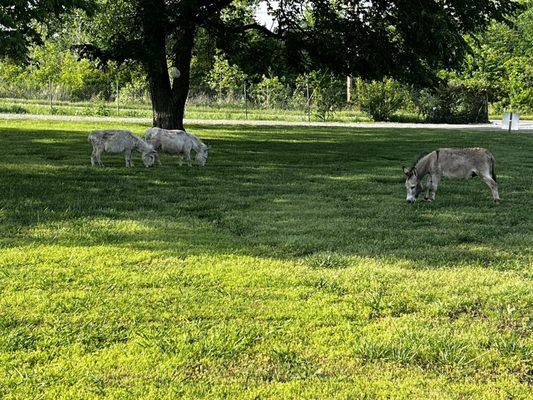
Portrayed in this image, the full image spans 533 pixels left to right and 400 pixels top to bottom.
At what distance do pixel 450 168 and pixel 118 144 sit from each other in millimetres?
7443

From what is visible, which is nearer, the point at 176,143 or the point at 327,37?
the point at 176,143

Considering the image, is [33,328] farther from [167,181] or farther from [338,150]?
[338,150]

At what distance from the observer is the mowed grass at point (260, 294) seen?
3705mm

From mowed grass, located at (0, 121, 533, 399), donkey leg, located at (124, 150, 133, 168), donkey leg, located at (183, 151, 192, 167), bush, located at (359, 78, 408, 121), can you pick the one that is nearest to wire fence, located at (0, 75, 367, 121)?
bush, located at (359, 78, 408, 121)

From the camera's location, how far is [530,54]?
39250 mm

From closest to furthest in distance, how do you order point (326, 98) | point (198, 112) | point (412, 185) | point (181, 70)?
point (412, 185), point (181, 70), point (326, 98), point (198, 112)

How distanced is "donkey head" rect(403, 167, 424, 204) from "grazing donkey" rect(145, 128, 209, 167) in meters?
5.91

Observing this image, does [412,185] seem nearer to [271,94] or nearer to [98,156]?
[98,156]

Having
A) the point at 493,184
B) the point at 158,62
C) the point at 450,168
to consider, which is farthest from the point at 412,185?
the point at 158,62

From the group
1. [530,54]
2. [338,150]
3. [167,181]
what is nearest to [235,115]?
[530,54]

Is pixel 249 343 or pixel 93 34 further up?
pixel 93 34

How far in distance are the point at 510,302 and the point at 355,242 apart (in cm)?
230

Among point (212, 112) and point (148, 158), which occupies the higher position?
point (212, 112)

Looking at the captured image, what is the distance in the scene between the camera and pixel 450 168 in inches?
396
